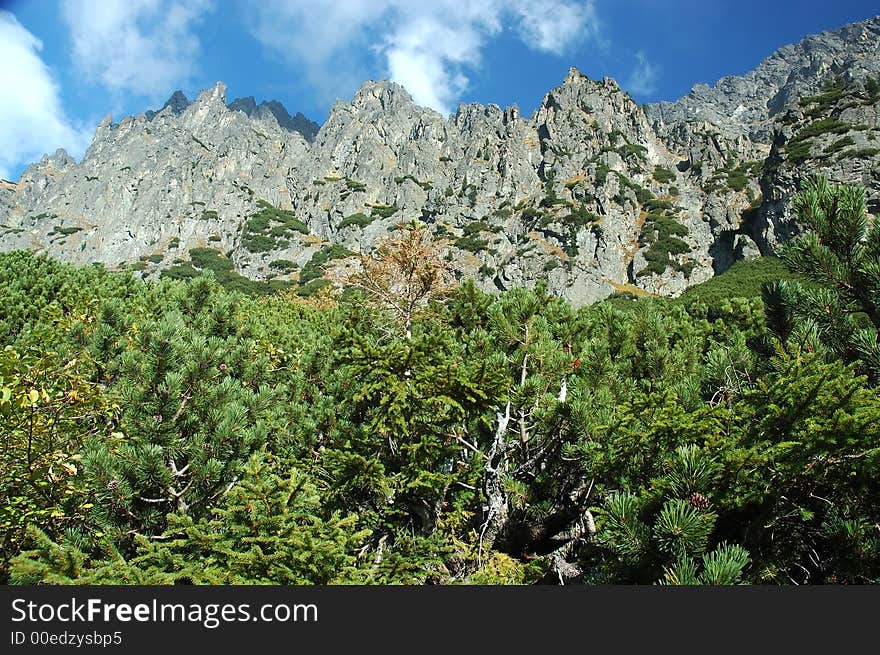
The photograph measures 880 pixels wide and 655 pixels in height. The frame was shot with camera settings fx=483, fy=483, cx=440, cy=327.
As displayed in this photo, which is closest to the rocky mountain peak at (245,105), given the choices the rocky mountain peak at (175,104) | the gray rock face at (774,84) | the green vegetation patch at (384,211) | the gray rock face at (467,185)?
the gray rock face at (467,185)

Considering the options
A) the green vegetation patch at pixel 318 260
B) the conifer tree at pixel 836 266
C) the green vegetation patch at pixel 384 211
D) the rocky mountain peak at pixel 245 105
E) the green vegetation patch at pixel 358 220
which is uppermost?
the rocky mountain peak at pixel 245 105

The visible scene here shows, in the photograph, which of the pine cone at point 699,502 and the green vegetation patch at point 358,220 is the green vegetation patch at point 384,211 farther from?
the pine cone at point 699,502

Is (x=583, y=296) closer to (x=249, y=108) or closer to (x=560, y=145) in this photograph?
(x=560, y=145)

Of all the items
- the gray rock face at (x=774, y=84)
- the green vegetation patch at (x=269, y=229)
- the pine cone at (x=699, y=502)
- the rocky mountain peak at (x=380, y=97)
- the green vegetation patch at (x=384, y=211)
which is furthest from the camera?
the gray rock face at (x=774, y=84)

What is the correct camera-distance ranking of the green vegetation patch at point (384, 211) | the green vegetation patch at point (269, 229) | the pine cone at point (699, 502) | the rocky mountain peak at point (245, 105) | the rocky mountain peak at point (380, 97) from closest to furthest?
the pine cone at point (699, 502) < the green vegetation patch at point (269, 229) < the green vegetation patch at point (384, 211) < the rocky mountain peak at point (380, 97) < the rocky mountain peak at point (245, 105)

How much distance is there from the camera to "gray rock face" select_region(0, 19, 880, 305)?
2744 inches

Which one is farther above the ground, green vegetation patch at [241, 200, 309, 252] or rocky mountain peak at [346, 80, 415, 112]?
rocky mountain peak at [346, 80, 415, 112]

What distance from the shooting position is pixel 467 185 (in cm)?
10188

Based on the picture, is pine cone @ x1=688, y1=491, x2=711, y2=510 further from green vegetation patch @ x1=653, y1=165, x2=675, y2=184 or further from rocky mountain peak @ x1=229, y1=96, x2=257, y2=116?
rocky mountain peak @ x1=229, y1=96, x2=257, y2=116

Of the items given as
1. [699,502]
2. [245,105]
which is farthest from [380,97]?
[699,502]

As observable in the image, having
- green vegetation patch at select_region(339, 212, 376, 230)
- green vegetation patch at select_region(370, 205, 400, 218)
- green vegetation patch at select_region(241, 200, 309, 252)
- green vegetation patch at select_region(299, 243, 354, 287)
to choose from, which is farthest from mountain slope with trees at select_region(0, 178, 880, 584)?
green vegetation patch at select_region(370, 205, 400, 218)

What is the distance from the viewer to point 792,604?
226 cm

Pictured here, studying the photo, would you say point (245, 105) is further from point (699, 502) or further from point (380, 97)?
point (699, 502)

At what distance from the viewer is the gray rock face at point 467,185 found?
69.7 meters
